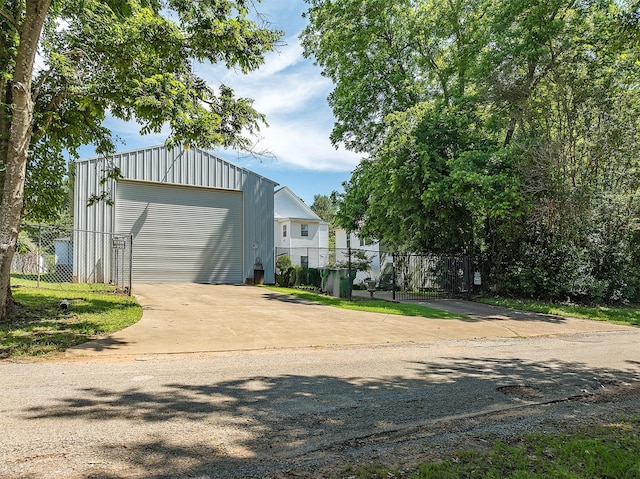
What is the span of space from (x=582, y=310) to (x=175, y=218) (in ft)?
55.1

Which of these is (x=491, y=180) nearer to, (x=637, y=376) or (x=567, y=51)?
(x=567, y=51)

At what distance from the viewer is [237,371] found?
5.89 meters

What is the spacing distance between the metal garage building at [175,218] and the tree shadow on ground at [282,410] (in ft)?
43.3

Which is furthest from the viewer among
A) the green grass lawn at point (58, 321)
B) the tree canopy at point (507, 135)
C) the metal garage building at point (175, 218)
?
the metal garage building at point (175, 218)

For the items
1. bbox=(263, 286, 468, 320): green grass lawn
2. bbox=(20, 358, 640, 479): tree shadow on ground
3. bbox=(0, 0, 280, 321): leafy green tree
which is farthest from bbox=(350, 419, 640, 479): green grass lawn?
bbox=(263, 286, 468, 320): green grass lawn

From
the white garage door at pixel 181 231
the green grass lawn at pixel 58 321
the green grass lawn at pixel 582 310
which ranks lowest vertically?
the green grass lawn at pixel 582 310

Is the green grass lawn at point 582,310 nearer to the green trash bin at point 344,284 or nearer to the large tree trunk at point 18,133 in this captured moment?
the green trash bin at point 344,284

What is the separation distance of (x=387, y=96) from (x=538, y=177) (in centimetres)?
861

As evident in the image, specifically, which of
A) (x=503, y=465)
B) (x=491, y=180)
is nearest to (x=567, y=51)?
(x=491, y=180)

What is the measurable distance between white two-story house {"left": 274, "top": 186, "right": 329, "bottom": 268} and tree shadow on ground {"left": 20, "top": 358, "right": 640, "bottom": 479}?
2554 cm

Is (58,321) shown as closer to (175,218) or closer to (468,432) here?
(468,432)

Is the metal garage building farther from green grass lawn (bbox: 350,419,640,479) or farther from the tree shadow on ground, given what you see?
green grass lawn (bbox: 350,419,640,479)

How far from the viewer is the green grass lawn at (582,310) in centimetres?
1391

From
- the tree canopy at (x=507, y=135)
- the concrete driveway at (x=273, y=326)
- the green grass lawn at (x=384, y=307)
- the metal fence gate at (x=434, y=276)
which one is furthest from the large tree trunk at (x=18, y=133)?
the metal fence gate at (x=434, y=276)
